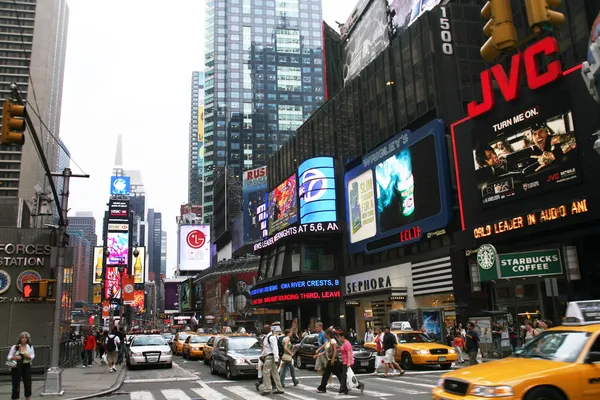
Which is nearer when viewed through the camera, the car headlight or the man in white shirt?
the car headlight

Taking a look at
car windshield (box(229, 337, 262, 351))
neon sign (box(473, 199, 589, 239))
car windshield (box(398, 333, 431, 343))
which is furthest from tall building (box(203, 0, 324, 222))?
car windshield (box(229, 337, 262, 351))

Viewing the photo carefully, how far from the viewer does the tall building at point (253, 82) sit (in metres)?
174

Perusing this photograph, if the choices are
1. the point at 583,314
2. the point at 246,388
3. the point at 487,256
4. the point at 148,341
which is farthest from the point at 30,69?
the point at 583,314

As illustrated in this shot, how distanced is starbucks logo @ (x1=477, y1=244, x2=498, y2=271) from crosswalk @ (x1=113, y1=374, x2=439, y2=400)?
8.86 meters

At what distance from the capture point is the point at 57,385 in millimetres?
15266

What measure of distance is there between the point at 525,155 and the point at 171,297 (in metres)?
158

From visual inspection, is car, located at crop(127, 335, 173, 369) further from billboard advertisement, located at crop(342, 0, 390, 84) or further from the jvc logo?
billboard advertisement, located at crop(342, 0, 390, 84)

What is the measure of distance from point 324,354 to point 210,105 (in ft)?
547

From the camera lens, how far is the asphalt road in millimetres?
13812

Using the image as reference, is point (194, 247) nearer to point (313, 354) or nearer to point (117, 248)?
point (117, 248)

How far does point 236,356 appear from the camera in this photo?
18.8 metres

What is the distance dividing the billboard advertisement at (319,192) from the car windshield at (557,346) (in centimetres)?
3805

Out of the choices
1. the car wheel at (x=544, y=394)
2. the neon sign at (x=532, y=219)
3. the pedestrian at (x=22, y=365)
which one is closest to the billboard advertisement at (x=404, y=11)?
the neon sign at (x=532, y=219)

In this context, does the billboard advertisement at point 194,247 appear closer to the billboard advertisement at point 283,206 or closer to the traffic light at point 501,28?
the billboard advertisement at point 283,206
